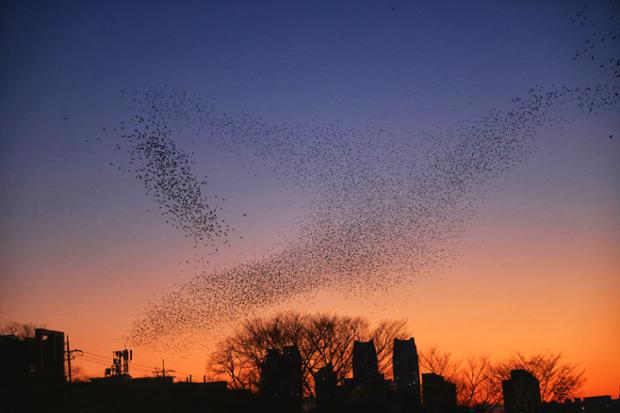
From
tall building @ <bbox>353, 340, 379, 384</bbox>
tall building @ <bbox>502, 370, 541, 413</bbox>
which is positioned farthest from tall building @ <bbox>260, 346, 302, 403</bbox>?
tall building @ <bbox>502, 370, 541, 413</bbox>

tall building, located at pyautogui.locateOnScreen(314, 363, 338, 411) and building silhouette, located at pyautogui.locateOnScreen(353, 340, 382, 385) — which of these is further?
building silhouette, located at pyautogui.locateOnScreen(353, 340, 382, 385)

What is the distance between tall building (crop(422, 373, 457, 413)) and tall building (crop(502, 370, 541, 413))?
244 inches

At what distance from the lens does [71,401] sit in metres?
60.0

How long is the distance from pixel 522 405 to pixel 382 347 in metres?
20.4

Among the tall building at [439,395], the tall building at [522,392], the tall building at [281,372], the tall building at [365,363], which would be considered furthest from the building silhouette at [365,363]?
the tall building at [522,392]

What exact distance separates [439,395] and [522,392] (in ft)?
32.1

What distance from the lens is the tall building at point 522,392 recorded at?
8169 centimetres

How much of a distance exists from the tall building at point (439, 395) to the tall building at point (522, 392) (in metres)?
6.20

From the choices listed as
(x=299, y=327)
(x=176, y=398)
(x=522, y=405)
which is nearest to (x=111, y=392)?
(x=176, y=398)

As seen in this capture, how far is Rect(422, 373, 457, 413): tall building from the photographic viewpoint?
275 ft

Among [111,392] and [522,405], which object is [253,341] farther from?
[522,405]

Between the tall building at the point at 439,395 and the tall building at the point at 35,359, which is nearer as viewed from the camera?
the tall building at the point at 35,359

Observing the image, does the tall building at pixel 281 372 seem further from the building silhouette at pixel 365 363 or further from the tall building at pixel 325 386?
the building silhouette at pixel 365 363

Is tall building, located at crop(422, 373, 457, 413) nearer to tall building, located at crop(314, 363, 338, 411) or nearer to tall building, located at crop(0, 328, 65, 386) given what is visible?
tall building, located at crop(314, 363, 338, 411)
